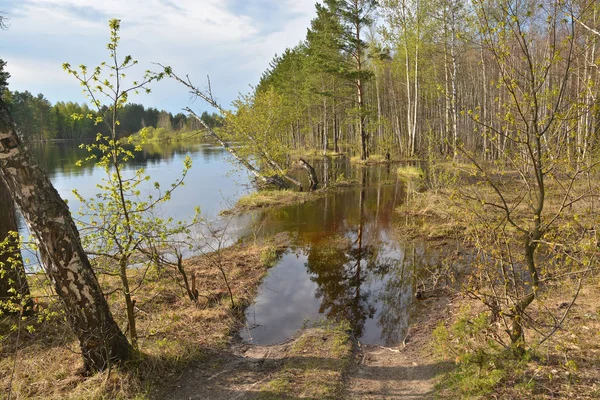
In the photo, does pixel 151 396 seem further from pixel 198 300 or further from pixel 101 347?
pixel 198 300

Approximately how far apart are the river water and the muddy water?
2 centimetres

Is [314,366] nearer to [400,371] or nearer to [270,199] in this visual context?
[400,371]

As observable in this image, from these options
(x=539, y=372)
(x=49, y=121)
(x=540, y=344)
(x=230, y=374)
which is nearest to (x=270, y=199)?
(x=230, y=374)

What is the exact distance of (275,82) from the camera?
38625mm

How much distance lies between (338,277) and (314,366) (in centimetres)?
351

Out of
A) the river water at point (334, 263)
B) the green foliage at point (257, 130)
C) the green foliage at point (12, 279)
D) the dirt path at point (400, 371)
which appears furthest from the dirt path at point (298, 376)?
the green foliage at point (257, 130)

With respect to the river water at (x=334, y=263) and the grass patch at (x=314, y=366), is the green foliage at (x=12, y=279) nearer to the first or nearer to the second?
the grass patch at (x=314, y=366)

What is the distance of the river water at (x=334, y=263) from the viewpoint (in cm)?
637

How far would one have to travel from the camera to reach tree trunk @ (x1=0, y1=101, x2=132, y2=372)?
141 inches

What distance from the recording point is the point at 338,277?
26.6ft

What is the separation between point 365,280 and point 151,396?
502cm

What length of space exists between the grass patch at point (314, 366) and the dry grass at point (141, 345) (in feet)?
4.06

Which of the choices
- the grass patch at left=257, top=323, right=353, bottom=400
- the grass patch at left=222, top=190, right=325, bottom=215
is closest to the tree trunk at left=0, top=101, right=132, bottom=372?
the grass patch at left=257, top=323, right=353, bottom=400

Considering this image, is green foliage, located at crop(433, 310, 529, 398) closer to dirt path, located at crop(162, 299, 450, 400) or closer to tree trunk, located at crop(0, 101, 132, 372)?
dirt path, located at crop(162, 299, 450, 400)
